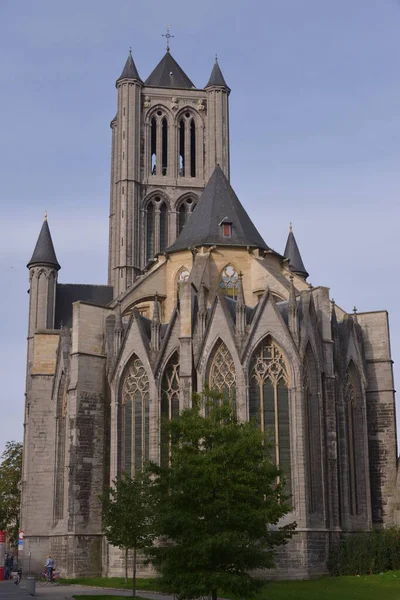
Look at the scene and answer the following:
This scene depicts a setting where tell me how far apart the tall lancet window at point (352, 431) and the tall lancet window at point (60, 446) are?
12543mm

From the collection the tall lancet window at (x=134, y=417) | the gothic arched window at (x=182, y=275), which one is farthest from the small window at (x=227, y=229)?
the tall lancet window at (x=134, y=417)

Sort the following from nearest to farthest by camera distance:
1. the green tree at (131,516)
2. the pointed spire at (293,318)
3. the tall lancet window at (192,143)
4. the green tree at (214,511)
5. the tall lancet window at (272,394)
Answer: the green tree at (214,511) < the green tree at (131,516) < the tall lancet window at (272,394) < the pointed spire at (293,318) < the tall lancet window at (192,143)

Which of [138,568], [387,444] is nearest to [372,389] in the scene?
[387,444]

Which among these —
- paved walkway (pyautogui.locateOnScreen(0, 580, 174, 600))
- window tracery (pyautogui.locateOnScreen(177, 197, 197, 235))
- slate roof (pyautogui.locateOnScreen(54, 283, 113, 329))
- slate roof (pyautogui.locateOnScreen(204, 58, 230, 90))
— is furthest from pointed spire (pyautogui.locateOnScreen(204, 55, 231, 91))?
paved walkway (pyautogui.locateOnScreen(0, 580, 174, 600))

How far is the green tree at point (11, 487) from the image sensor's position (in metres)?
63.2

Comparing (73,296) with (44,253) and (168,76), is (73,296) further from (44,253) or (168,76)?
(168,76)

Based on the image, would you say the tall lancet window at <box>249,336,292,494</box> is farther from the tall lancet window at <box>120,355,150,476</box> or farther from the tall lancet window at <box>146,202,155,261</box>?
Result: the tall lancet window at <box>146,202,155,261</box>

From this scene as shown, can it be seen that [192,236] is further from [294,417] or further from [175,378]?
[294,417]

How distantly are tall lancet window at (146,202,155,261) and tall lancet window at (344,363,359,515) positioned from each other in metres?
21.6

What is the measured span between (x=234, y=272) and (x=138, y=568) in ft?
45.8

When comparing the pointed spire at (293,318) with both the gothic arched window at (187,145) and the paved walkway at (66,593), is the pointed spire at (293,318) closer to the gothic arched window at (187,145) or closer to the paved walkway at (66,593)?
the paved walkway at (66,593)

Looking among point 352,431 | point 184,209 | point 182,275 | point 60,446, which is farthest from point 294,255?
point 60,446

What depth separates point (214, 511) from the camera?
71.4ft

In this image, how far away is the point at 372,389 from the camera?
41.2 meters
